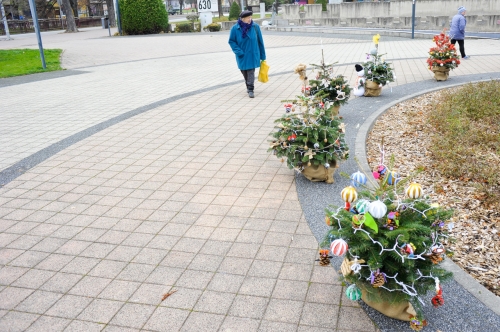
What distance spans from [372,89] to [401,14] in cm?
2080

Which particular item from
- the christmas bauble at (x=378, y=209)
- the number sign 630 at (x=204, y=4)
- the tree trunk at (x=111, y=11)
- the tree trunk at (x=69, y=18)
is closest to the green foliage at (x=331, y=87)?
the christmas bauble at (x=378, y=209)

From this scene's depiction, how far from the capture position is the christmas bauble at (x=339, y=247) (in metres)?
2.84

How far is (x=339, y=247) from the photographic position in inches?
112

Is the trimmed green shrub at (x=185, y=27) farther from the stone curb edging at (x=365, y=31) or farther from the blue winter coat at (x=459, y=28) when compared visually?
the blue winter coat at (x=459, y=28)

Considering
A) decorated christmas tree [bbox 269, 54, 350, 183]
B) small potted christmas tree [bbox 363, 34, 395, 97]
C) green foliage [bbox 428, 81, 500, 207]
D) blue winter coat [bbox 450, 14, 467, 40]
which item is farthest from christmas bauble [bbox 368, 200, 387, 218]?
blue winter coat [bbox 450, 14, 467, 40]

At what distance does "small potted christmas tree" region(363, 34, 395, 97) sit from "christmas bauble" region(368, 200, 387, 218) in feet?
23.6

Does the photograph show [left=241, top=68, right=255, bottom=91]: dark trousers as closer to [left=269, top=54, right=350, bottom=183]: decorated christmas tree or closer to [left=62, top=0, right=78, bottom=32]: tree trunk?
[left=269, top=54, right=350, bottom=183]: decorated christmas tree

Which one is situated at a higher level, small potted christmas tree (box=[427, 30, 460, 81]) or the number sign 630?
the number sign 630

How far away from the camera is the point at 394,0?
28.5 meters

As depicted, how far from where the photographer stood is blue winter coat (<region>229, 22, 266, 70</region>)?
10.0 metres

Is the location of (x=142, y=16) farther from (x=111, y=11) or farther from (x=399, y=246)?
(x=399, y=246)

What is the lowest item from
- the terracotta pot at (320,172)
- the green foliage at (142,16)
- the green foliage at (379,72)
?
the terracotta pot at (320,172)

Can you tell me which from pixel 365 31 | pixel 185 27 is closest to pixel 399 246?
pixel 365 31

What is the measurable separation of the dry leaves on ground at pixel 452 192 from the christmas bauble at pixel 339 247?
1.03m
